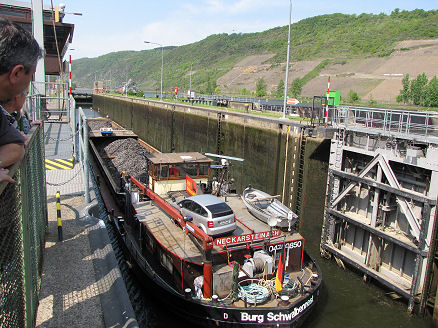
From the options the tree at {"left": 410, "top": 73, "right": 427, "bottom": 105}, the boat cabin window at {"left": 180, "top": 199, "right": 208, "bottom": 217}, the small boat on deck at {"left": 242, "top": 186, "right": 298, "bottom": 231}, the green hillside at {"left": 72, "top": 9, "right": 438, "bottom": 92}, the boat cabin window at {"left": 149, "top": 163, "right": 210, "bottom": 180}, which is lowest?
the small boat on deck at {"left": 242, "top": 186, "right": 298, "bottom": 231}

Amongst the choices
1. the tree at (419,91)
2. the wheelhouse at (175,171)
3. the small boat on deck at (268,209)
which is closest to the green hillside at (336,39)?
the tree at (419,91)

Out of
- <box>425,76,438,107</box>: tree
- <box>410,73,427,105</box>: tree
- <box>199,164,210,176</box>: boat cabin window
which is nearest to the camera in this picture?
<box>199,164,210,176</box>: boat cabin window

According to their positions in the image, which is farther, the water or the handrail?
the handrail

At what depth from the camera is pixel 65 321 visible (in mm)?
5582

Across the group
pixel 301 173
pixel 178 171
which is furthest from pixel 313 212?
pixel 178 171

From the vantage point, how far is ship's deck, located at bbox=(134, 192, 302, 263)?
10.8 metres

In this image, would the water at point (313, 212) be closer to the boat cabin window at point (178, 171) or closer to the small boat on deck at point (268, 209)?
the small boat on deck at point (268, 209)

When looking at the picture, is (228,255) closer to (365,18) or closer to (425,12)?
(425,12)

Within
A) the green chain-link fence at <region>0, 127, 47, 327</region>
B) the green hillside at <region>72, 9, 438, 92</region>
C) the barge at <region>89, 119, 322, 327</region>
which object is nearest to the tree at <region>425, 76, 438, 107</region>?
the barge at <region>89, 119, 322, 327</region>

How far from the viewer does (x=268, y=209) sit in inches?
507

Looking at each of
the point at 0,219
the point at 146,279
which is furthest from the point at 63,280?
the point at 146,279

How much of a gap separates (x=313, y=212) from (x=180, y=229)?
619cm

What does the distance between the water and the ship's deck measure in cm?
224

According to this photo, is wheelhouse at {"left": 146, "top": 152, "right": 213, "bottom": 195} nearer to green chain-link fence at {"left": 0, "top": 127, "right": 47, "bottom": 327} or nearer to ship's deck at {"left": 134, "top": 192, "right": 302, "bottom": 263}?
ship's deck at {"left": 134, "top": 192, "right": 302, "bottom": 263}
